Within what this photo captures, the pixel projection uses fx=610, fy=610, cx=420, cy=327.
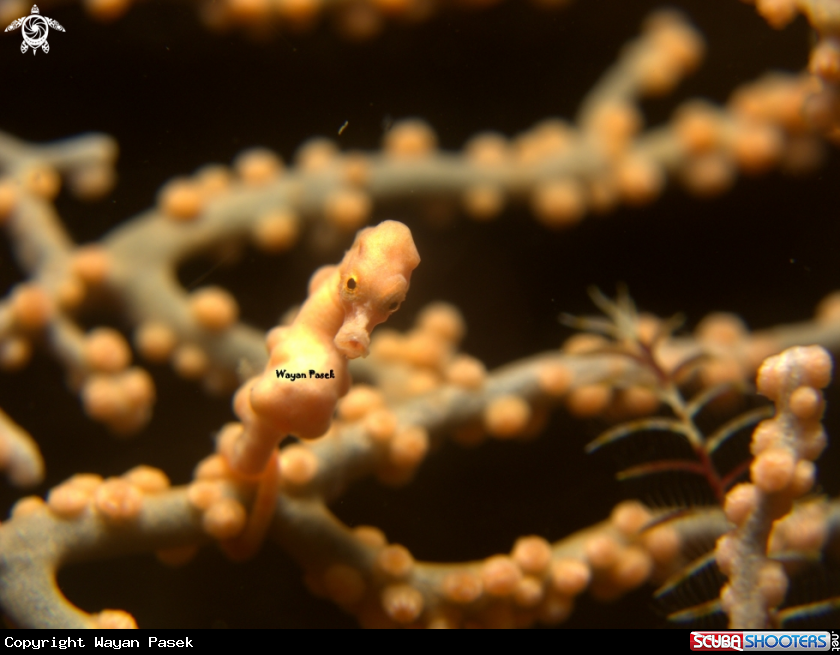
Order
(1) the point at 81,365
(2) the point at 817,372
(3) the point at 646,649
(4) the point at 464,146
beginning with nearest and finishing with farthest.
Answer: (2) the point at 817,372 < (3) the point at 646,649 < (1) the point at 81,365 < (4) the point at 464,146

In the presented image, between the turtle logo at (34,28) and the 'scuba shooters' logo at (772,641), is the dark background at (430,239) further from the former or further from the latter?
the 'scuba shooters' logo at (772,641)

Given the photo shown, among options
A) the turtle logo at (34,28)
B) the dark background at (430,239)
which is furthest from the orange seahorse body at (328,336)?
the turtle logo at (34,28)

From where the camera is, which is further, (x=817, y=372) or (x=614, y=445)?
(x=614, y=445)

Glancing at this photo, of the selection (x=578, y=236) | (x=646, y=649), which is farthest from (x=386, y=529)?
(x=578, y=236)

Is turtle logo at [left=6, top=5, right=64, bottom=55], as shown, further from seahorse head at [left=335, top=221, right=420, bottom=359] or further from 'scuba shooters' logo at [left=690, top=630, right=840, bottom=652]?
'scuba shooters' logo at [left=690, top=630, right=840, bottom=652]

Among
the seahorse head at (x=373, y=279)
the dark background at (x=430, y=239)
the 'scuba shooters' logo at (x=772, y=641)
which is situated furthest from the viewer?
the dark background at (x=430, y=239)

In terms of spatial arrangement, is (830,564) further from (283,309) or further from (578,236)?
(283,309)

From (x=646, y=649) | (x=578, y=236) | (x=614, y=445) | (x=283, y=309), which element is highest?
(x=578, y=236)
